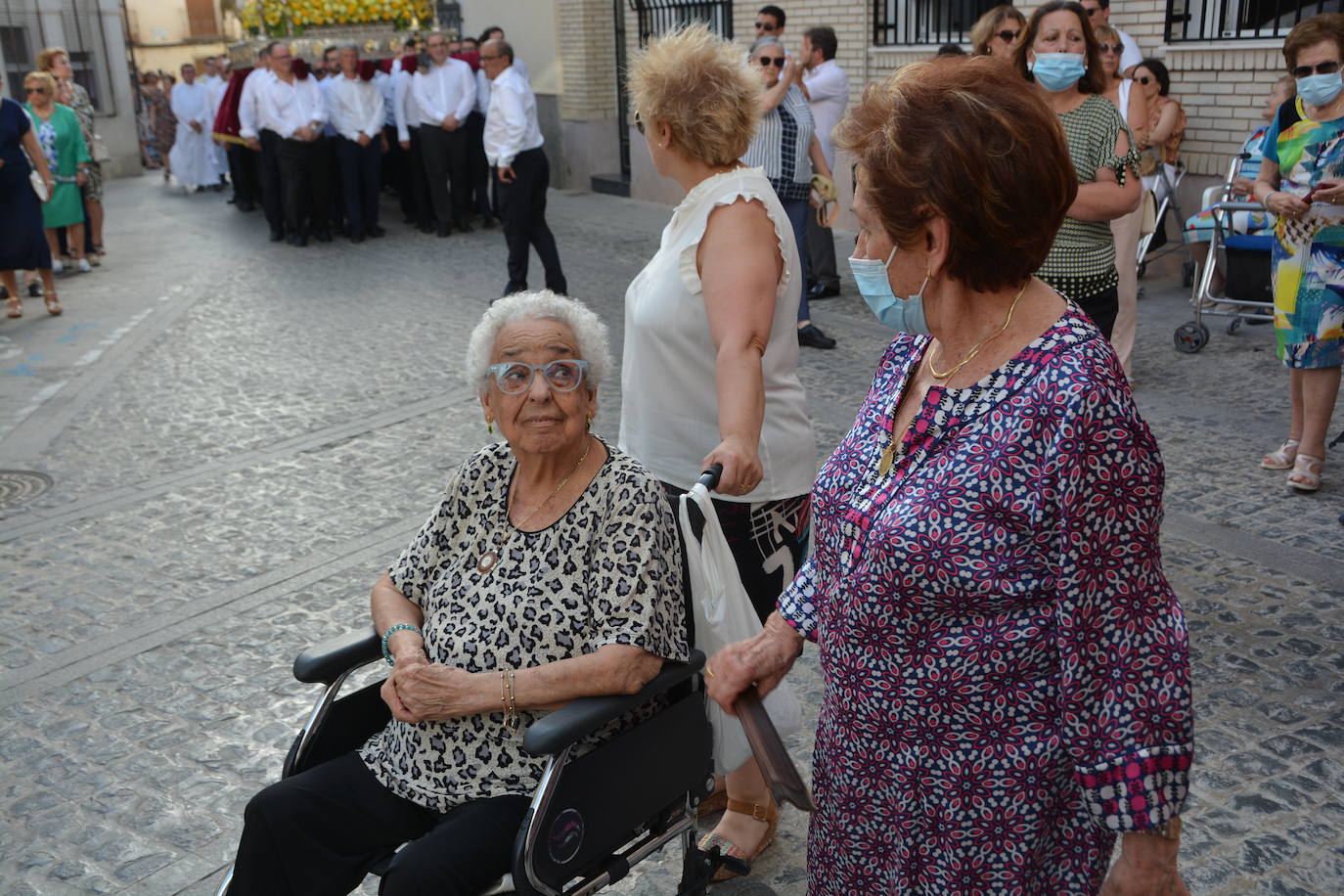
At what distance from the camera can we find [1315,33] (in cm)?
525

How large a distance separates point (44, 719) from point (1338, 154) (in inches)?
214

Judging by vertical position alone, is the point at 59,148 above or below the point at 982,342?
below

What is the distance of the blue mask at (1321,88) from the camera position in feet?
17.1

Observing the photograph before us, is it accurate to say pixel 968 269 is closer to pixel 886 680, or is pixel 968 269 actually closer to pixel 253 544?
pixel 886 680

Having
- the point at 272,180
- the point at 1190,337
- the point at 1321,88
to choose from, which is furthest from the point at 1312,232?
the point at 272,180

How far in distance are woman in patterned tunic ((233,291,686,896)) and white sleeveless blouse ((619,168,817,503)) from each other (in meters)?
0.38

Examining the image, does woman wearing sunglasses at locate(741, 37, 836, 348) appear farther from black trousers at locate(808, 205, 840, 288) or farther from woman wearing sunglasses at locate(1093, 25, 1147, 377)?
woman wearing sunglasses at locate(1093, 25, 1147, 377)

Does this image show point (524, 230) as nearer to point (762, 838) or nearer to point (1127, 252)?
point (1127, 252)

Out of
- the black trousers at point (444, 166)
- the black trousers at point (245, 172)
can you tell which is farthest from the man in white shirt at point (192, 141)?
the black trousers at point (444, 166)

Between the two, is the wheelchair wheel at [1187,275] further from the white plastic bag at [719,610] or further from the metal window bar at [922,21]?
the white plastic bag at [719,610]

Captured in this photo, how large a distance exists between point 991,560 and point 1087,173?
3.03m

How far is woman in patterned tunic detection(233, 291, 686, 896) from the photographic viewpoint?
257 centimetres

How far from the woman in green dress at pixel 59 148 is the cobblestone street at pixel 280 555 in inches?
70.9

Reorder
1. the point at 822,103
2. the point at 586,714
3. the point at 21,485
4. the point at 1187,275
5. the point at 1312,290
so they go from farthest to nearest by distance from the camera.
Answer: the point at 822,103, the point at 1187,275, the point at 21,485, the point at 1312,290, the point at 586,714
